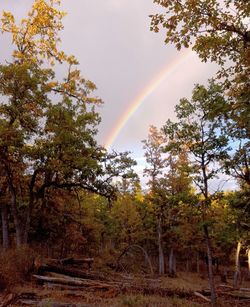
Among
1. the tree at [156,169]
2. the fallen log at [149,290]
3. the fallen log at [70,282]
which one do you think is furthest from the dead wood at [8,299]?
the tree at [156,169]

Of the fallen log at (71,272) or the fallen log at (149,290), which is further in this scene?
the fallen log at (71,272)

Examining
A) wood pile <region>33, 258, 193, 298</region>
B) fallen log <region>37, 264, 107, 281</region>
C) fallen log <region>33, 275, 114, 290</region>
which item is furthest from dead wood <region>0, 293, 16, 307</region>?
fallen log <region>37, 264, 107, 281</region>

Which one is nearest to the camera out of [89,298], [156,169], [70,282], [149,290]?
[89,298]

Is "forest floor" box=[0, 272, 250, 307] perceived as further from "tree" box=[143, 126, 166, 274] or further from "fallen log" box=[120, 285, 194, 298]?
"tree" box=[143, 126, 166, 274]

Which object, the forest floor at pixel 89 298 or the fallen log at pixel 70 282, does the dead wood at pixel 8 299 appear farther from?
the fallen log at pixel 70 282

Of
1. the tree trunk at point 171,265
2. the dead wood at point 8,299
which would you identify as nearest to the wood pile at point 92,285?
the dead wood at point 8,299

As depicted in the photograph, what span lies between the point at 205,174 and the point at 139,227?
3469cm

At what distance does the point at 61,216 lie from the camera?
2678cm

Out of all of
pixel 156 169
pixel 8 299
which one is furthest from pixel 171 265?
pixel 8 299

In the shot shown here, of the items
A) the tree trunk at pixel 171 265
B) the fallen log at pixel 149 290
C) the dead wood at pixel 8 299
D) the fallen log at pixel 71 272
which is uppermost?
the fallen log at pixel 71 272

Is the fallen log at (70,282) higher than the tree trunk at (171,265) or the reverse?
higher

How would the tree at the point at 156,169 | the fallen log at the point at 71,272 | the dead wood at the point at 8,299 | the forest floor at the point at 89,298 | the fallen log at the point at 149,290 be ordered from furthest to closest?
the tree at the point at 156,169
the fallen log at the point at 71,272
the fallen log at the point at 149,290
the forest floor at the point at 89,298
the dead wood at the point at 8,299

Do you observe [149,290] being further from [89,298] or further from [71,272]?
[71,272]

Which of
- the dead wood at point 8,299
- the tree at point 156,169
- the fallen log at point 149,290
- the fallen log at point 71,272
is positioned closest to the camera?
the dead wood at point 8,299
